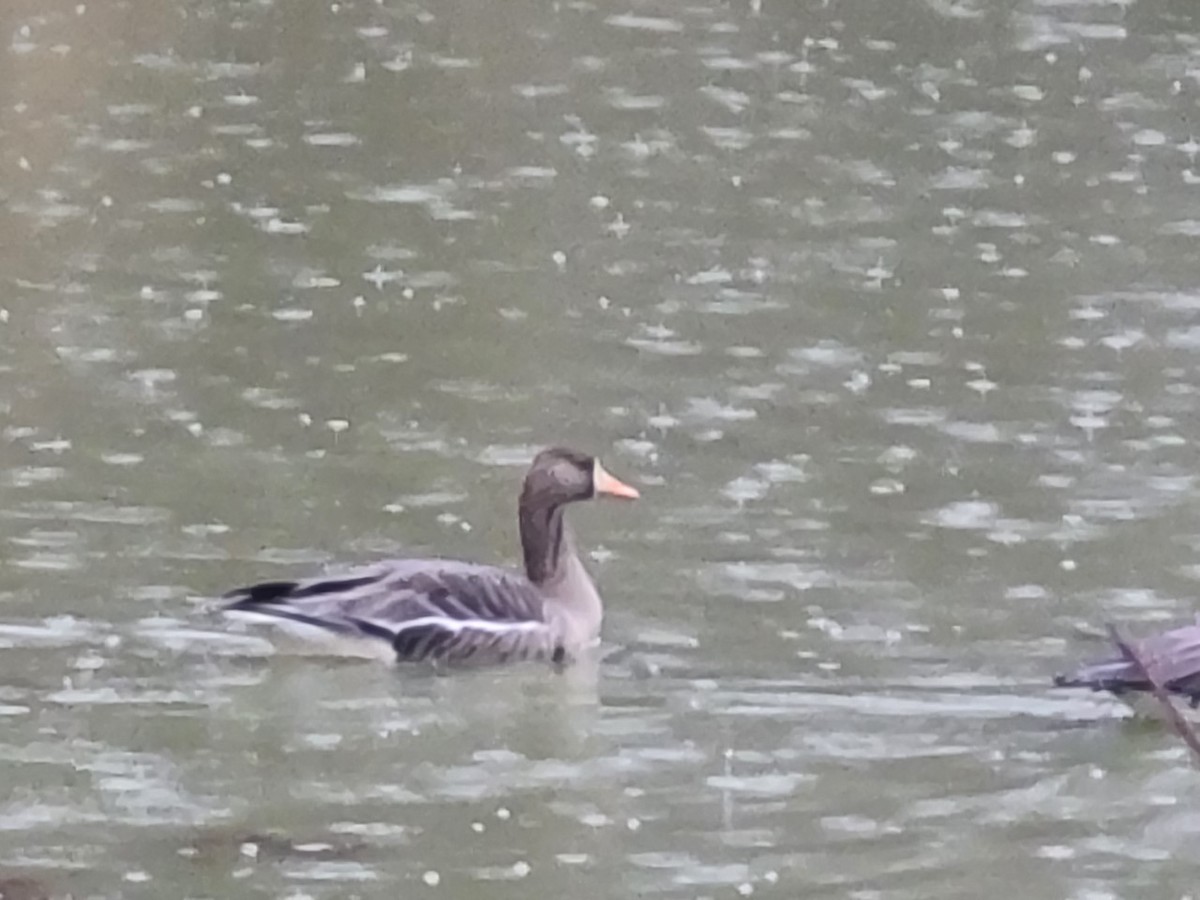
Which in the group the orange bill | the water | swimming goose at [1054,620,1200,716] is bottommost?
the water

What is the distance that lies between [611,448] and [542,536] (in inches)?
80.1

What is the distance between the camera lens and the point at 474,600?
31.6 feet

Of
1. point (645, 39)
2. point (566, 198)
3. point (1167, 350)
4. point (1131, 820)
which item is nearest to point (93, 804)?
point (1131, 820)

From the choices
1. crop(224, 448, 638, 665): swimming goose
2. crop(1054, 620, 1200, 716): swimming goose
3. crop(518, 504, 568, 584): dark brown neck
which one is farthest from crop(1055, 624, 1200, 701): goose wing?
crop(518, 504, 568, 584): dark brown neck

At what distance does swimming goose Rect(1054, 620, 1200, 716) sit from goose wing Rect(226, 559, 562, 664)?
5.49 feet

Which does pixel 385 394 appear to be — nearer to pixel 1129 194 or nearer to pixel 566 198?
pixel 566 198

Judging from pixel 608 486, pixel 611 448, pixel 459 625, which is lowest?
pixel 611 448

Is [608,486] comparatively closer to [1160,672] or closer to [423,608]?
[423,608]

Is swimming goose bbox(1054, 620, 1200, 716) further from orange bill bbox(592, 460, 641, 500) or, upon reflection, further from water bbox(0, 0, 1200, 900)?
orange bill bbox(592, 460, 641, 500)

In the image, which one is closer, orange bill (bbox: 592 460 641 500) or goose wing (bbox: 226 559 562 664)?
goose wing (bbox: 226 559 562 664)

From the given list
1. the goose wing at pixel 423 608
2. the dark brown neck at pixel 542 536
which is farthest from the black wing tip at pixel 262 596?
the dark brown neck at pixel 542 536

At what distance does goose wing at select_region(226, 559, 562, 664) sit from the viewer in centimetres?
936

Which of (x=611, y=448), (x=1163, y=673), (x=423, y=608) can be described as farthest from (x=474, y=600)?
(x=611, y=448)

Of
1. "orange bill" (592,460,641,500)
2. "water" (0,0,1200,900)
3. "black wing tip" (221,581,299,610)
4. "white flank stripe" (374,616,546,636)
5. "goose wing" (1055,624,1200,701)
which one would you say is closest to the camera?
"water" (0,0,1200,900)
